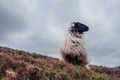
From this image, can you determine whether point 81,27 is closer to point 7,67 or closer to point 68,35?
point 68,35

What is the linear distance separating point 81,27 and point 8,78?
30.3 feet

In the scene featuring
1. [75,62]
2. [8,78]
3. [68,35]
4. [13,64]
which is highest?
[68,35]

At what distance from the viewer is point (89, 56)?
20500 millimetres

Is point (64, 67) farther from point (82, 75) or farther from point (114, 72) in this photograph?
point (114, 72)

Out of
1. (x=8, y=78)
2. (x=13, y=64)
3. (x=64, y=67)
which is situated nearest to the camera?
(x=8, y=78)

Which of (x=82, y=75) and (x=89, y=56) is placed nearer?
(x=82, y=75)

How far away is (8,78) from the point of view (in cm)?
1252

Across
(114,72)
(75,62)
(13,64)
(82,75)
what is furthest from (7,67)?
(114,72)

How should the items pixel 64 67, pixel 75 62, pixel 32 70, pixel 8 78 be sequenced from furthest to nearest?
pixel 75 62, pixel 64 67, pixel 32 70, pixel 8 78

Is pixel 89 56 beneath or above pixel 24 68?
above

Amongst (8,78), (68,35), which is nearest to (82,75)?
(8,78)

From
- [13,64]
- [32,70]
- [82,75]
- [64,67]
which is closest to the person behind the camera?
[32,70]

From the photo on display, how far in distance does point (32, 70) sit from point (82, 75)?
291 centimetres

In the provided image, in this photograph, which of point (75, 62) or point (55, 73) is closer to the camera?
point (55, 73)
